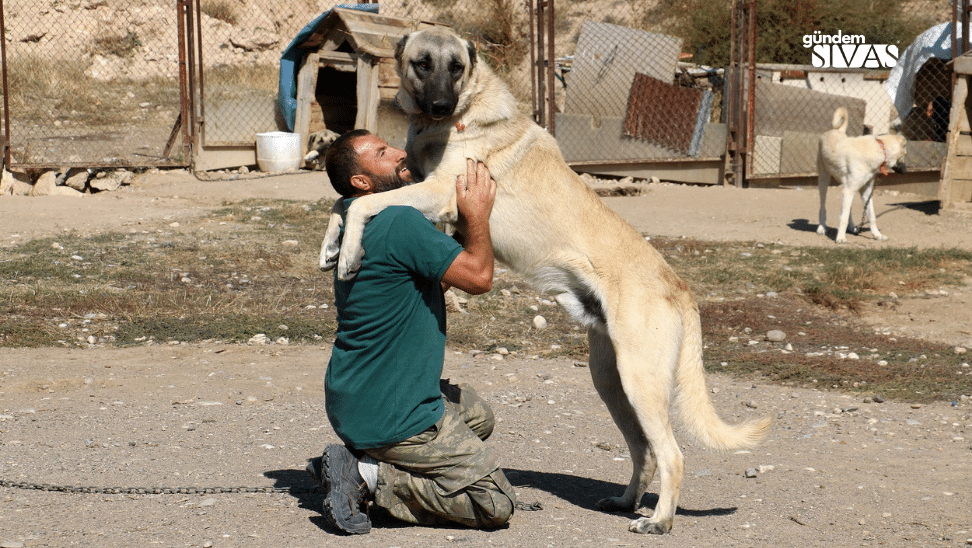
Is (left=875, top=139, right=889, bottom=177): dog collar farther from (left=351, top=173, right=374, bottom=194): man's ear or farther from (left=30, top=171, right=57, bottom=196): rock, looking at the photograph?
(left=30, top=171, right=57, bottom=196): rock

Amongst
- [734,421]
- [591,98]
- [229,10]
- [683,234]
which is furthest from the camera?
[229,10]

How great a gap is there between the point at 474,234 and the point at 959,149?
9.88 meters

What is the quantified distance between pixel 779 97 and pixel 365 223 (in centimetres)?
1091

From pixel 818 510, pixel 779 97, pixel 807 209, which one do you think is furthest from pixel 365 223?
pixel 779 97

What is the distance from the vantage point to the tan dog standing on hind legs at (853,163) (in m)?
9.28

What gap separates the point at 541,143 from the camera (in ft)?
11.2

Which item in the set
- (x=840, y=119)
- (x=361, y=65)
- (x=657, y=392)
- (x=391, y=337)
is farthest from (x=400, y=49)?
(x=361, y=65)

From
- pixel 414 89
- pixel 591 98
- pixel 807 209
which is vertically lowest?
pixel 807 209

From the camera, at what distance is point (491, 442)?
4.02 m

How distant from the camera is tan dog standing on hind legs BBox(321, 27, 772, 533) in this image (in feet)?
9.98

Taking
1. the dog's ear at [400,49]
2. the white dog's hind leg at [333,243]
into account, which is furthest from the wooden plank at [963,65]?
the white dog's hind leg at [333,243]

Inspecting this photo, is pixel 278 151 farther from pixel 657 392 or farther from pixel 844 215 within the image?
pixel 657 392

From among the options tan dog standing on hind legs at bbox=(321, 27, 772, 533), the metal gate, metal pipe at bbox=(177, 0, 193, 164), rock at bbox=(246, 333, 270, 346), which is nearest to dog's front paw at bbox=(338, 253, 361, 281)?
tan dog standing on hind legs at bbox=(321, 27, 772, 533)

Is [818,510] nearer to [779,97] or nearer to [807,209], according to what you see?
[807,209]
